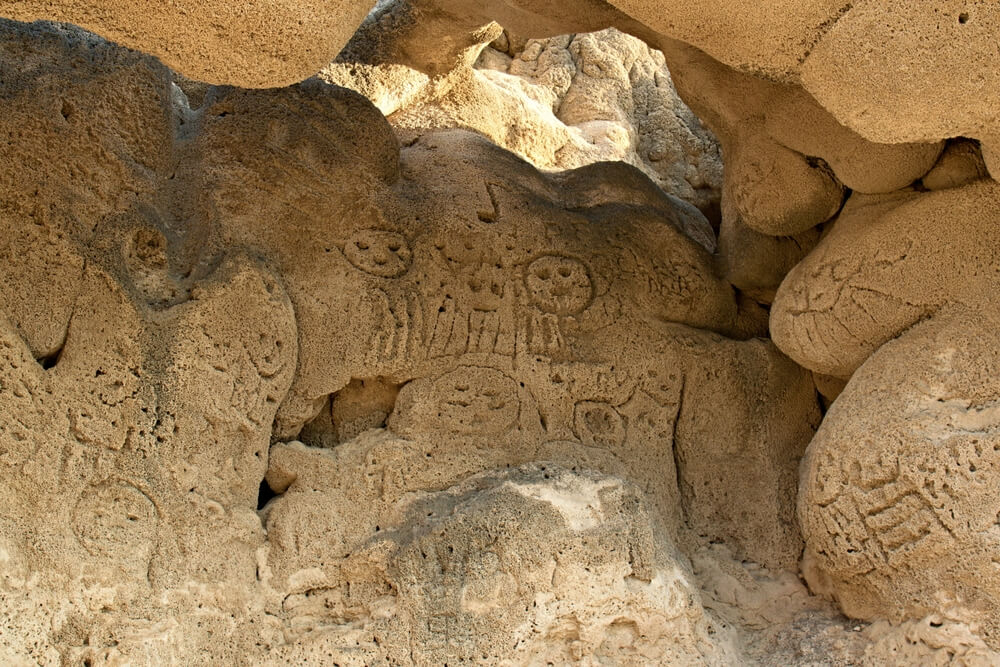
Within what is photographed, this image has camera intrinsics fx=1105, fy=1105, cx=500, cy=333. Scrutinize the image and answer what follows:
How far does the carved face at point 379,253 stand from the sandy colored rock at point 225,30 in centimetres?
77

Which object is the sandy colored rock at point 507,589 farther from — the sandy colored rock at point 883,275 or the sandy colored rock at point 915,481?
the sandy colored rock at point 883,275

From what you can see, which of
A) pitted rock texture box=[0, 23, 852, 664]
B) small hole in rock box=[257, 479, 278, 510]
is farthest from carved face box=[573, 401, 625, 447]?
small hole in rock box=[257, 479, 278, 510]

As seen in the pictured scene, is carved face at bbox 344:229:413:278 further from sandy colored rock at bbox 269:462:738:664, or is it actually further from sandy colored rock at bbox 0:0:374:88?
sandy colored rock at bbox 0:0:374:88

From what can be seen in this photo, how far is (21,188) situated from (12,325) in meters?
0.32

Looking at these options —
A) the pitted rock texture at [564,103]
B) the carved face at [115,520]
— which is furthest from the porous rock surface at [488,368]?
the pitted rock texture at [564,103]

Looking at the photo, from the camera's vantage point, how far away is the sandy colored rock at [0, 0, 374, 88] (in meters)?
1.88

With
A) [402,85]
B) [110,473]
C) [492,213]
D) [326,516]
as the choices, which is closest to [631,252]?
[492,213]

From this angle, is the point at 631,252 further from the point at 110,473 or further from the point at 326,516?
the point at 110,473

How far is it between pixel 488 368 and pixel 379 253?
40 centimetres

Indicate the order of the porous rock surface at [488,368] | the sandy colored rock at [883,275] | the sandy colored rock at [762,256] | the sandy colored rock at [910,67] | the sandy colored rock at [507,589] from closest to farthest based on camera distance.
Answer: the sandy colored rock at [910,67], the porous rock surface at [488,368], the sandy colored rock at [507,589], the sandy colored rock at [883,275], the sandy colored rock at [762,256]

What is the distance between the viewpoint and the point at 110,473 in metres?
2.29

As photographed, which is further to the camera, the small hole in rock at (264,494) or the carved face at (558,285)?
the carved face at (558,285)

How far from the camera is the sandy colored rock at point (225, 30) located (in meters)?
1.88

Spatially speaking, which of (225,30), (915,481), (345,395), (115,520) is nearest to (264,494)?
(345,395)
